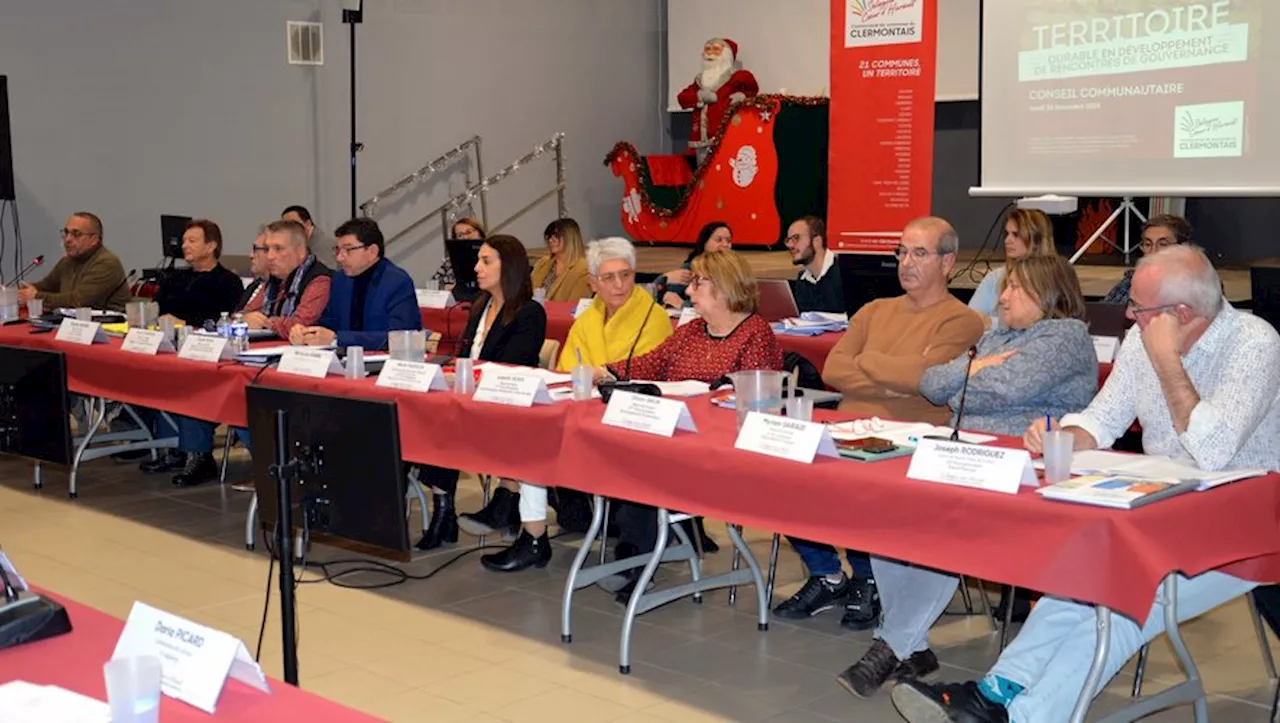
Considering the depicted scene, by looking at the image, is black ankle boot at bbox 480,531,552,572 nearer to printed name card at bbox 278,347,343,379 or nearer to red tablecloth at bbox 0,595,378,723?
printed name card at bbox 278,347,343,379

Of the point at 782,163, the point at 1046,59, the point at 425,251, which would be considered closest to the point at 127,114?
the point at 425,251

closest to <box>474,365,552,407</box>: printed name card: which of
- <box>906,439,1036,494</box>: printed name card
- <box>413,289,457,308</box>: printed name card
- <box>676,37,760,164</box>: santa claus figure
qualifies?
<box>906,439,1036,494</box>: printed name card

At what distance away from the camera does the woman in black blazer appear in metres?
4.84

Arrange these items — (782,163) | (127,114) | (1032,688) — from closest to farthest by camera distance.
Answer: (1032,688), (127,114), (782,163)

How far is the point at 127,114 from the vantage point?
968 cm

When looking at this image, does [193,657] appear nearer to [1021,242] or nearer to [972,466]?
[972,466]

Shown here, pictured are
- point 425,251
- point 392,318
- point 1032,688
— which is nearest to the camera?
point 1032,688

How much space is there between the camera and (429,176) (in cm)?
1133

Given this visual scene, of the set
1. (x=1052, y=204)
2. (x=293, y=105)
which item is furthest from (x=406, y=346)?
(x=293, y=105)

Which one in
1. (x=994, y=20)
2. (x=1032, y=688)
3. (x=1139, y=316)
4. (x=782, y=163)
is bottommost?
(x=1032, y=688)

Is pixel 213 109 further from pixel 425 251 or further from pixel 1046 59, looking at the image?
pixel 1046 59

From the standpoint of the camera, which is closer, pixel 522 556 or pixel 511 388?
pixel 511 388

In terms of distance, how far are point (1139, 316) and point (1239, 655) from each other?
120cm

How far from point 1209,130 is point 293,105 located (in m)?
6.37
